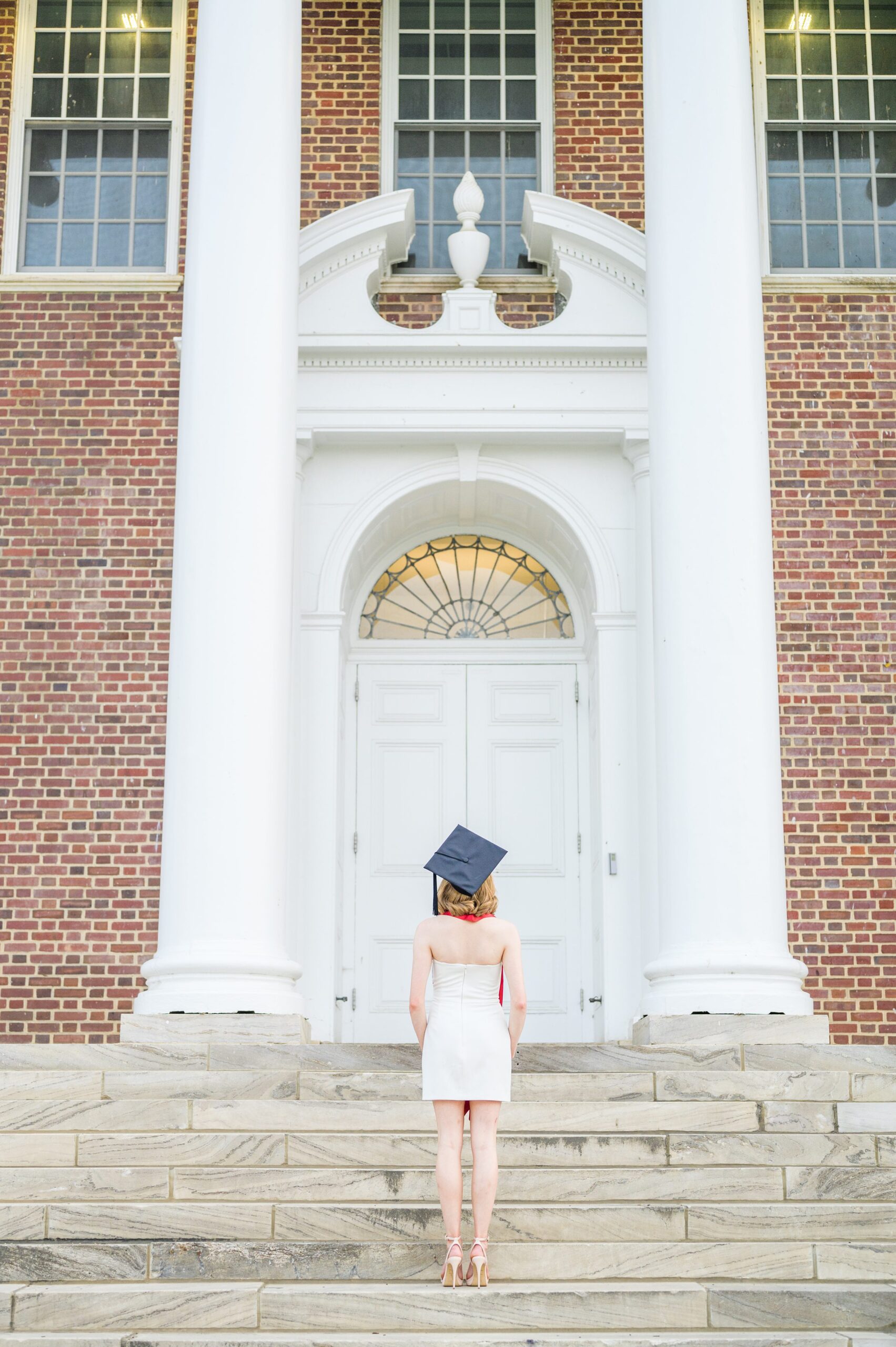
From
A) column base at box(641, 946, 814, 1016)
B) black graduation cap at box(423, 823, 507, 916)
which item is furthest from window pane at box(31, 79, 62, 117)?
black graduation cap at box(423, 823, 507, 916)

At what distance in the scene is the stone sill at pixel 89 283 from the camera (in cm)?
1092

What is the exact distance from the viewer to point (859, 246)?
37.4ft

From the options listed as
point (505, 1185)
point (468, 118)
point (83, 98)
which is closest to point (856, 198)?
point (468, 118)

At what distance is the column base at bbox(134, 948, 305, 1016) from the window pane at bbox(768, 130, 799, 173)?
7.06m

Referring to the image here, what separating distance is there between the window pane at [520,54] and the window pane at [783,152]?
1.82m

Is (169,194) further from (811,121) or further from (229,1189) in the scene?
(229,1189)

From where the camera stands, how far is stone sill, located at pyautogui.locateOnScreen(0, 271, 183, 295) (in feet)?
35.8

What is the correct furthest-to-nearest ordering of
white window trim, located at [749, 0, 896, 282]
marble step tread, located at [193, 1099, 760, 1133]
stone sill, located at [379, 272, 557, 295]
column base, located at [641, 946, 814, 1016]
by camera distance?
stone sill, located at [379, 272, 557, 295], white window trim, located at [749, 0, 896, 282], column base, located at [641, 946, 814, 1016], marble step tread, located at [193, 1099, 760, 1133]

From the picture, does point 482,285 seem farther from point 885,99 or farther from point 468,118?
point 885,99

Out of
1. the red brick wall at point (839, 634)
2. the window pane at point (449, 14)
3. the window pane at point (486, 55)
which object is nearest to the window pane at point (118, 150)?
the window pane at point (449, 14)

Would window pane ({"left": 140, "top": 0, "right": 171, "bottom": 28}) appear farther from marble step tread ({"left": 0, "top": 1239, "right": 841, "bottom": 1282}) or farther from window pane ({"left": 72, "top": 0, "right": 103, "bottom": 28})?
marble step tread ({"left": 0, "top": 1239, "right": 841, "bottom": 1282})

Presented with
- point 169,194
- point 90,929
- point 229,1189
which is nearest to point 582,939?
point 90,929

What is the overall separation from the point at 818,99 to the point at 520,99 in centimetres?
221

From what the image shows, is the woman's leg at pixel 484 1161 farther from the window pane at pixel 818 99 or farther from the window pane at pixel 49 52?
the window pane at pixel 49 52
